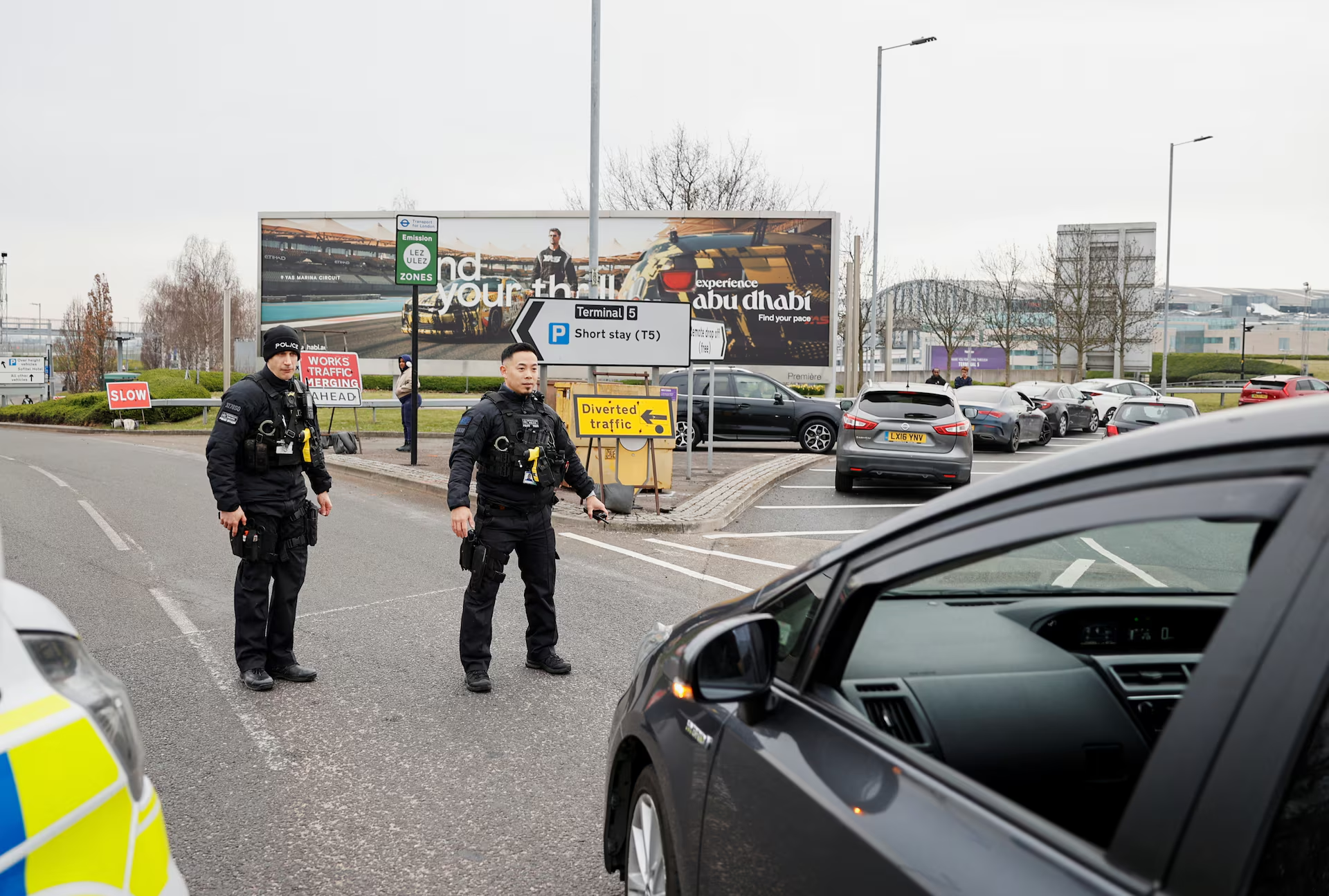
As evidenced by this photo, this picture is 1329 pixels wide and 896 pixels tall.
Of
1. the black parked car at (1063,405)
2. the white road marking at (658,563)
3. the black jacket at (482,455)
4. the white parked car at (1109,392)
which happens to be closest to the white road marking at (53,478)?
the white road marking at (658,563)

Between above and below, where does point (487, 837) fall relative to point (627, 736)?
below

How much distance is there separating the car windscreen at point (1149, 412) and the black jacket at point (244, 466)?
14551 mm

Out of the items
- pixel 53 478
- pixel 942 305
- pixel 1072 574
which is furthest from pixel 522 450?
pixel 942 305

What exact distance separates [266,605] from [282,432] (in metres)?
0.98

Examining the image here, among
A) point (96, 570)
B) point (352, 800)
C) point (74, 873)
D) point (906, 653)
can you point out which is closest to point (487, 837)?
point (352, 800)

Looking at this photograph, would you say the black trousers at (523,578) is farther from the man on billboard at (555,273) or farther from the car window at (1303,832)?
the man on billboard at (555,273)

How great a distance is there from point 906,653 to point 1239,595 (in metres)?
1.21

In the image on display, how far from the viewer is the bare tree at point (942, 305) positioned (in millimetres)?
54250

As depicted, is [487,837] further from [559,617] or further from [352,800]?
[559,617]

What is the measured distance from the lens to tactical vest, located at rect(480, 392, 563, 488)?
619cm

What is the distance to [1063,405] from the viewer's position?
28.4 meters

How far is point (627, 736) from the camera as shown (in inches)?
122

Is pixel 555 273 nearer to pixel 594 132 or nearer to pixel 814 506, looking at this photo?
pixel 594 132

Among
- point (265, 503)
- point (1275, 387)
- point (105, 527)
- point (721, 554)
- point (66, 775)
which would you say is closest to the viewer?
point (66, 775)
